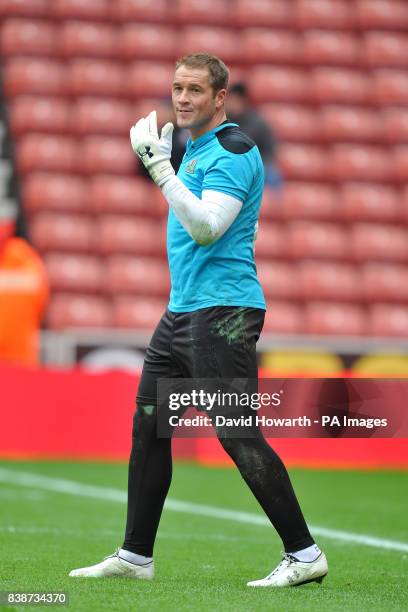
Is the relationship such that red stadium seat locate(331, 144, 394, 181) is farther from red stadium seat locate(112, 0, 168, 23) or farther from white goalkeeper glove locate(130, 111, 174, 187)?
white goalkeeper glove locate(130, 111, 174, 187)

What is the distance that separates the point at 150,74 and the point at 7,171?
93.2 inches

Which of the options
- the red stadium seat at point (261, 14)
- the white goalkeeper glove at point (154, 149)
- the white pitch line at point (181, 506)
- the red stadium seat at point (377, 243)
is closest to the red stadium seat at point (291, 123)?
the red stadium seat at point (261, 14)

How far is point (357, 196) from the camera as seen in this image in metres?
15.5

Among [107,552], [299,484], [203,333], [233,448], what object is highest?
[203,333]

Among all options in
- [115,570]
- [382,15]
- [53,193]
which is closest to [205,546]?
[115,570]

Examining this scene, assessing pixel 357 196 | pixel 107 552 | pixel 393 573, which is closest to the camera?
pixel 393 573

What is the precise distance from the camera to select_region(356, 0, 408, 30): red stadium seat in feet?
57.6

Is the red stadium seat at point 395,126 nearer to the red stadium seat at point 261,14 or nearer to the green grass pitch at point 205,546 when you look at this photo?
the red stadium seat at point 261,14

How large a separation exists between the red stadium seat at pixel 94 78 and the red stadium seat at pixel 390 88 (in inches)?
132

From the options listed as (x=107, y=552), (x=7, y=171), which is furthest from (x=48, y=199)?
(x=107, y=552)

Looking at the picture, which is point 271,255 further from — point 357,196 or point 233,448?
point 233,448

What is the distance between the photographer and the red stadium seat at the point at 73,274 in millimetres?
13438

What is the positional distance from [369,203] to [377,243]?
27.6 inches

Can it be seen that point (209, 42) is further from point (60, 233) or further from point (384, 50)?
point (60, 233)
